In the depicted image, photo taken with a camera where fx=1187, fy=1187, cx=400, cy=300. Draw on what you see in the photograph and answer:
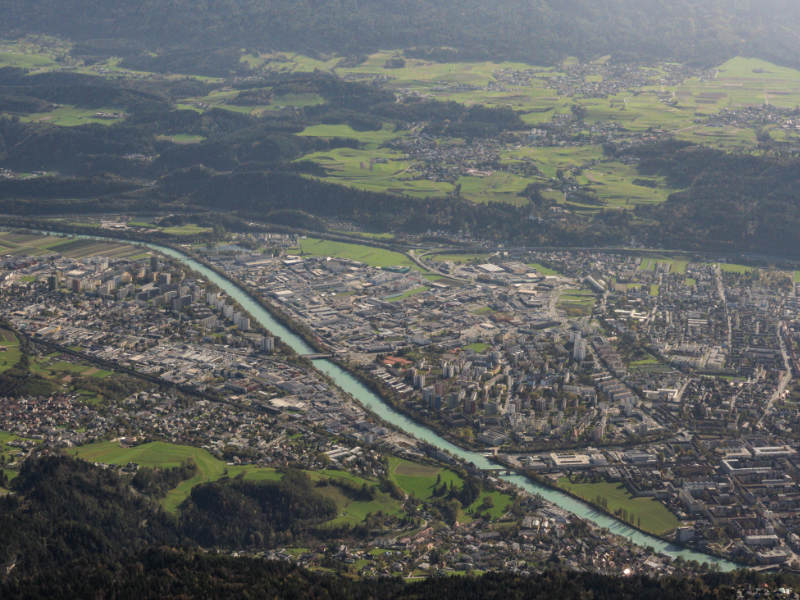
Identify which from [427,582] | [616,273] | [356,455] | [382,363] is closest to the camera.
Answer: [427,582]

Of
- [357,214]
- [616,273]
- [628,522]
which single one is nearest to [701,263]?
[616,273]

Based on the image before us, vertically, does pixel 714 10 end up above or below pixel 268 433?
above

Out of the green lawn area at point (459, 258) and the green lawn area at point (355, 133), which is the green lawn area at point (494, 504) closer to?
the green lawn area at point (459, 258)

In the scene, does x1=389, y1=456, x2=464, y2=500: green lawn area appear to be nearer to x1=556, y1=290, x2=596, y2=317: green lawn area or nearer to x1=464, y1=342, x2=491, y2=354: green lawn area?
x1=464, y1=342, x2=491, y2=354: green lawn area

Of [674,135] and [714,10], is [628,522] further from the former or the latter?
[714,10]

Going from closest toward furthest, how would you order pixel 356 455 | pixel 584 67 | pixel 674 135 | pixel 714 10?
1. pixel 356 455
2. pixel 674 135
3. pixel 584 67
4. pixel 714 10

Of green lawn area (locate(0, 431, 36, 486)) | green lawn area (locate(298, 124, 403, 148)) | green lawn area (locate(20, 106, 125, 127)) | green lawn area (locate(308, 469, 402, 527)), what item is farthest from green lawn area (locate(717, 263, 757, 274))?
green lawn area (locate(20, 106, 125, 127))
